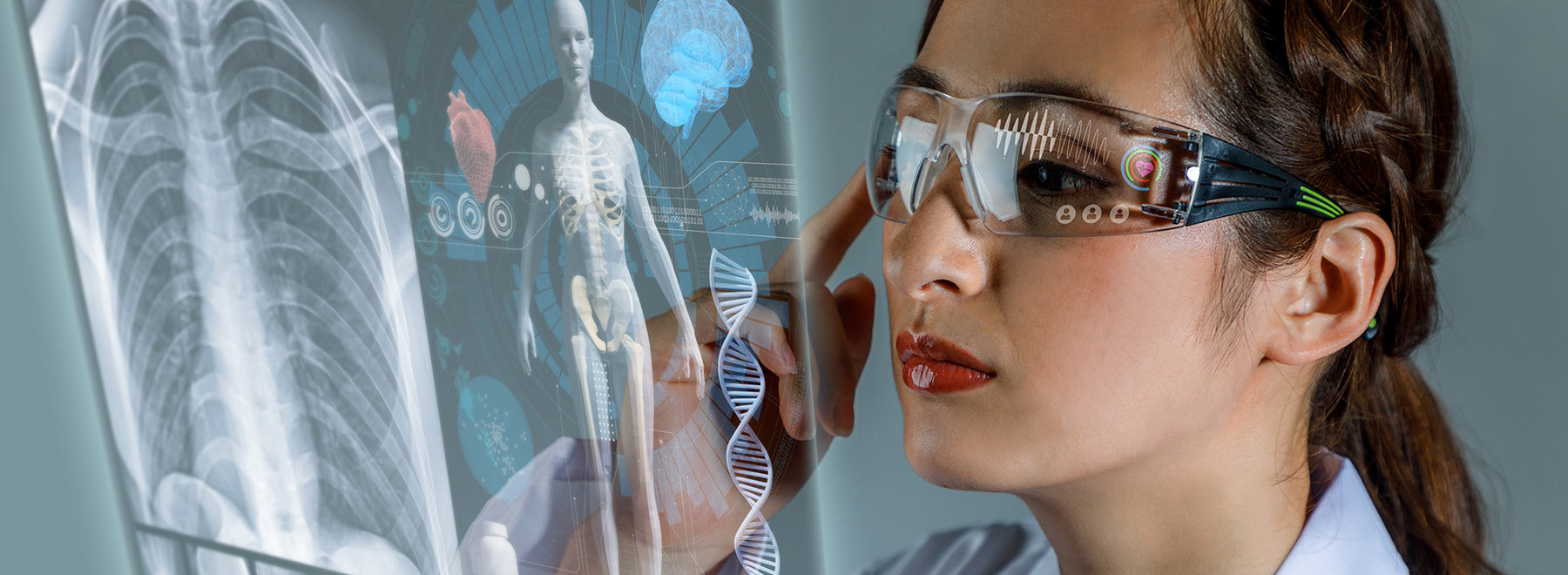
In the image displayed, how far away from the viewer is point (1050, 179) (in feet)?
2.70

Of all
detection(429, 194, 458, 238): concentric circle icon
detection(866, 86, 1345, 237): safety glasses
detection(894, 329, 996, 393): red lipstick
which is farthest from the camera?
detection(429, 194, 458, 238): concentric circle icon

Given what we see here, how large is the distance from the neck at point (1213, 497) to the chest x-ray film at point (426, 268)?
41cm

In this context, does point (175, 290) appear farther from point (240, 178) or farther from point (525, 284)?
point (525, 284)

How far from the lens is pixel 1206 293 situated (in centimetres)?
81

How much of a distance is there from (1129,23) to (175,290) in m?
1.59

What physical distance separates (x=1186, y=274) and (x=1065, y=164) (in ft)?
0.40

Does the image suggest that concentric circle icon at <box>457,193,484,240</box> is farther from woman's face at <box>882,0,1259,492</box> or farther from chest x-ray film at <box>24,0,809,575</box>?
woman's face at <box>882,0,1259,492</box>

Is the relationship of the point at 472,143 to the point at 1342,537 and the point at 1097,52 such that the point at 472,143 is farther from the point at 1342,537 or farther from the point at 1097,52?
the point at 1342,537

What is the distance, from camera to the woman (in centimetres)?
80

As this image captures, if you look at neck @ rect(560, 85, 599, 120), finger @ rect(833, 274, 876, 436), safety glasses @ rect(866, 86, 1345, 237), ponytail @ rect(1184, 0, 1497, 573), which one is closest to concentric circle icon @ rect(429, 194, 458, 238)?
neck @ rect(560, 85, 599, 120)

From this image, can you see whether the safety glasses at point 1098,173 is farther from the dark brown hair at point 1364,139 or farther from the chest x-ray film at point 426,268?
the chest x-ray film at point 426,268

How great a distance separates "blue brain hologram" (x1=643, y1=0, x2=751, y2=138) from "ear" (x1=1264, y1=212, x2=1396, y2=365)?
1.88 ft

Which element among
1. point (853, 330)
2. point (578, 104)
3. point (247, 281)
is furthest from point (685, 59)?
point (247, 281)

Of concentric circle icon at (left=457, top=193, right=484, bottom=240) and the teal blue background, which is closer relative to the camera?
concentric circle icon at (left=457, top=193, right=484, bottom=240)
